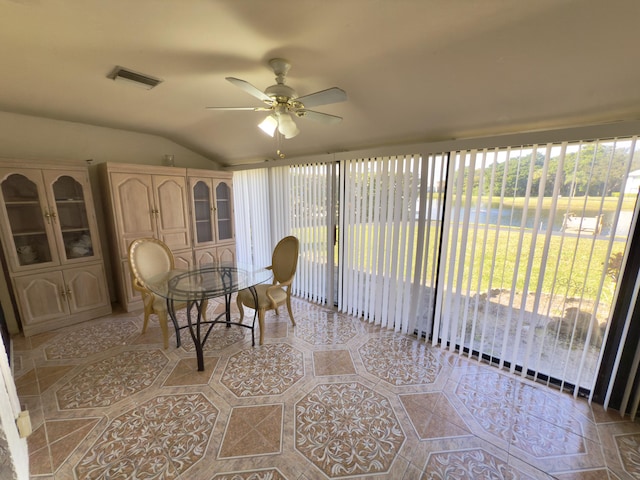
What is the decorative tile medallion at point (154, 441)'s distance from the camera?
1389 millimetres

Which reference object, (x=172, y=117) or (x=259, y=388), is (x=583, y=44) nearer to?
(x=259, y=388)

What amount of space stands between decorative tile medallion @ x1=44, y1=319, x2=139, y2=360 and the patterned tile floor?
2 centimetres

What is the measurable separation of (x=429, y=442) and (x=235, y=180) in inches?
164

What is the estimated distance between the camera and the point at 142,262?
2646mm

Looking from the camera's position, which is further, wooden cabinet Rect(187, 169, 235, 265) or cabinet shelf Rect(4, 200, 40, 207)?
wooden cabinet Rect(187, 169, 235, 265)

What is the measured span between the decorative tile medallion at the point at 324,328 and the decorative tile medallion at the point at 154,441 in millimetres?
1145

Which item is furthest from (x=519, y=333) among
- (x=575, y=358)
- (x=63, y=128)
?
(x=63, y=128)

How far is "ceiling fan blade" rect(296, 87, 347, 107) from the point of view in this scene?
133 cm

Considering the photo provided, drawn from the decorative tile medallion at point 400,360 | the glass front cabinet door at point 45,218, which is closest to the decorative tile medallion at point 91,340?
the glass front cabinet door at point 45,218

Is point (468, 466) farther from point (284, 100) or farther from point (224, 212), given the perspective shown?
point (224, 212)

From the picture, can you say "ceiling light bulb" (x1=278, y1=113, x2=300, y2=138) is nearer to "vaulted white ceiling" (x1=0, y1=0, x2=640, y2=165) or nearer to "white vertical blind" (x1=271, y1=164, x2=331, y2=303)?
"vaulted white ceiling" (x1=0, y1=0, x2=640, y2=165)

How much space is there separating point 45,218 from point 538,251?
4.72m

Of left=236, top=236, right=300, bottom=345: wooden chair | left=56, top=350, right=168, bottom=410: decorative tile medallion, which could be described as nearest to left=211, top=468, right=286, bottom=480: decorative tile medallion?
left=56, top=350, right=168, bottom=410: decorative tile medallion

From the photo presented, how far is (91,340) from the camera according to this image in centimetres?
259
